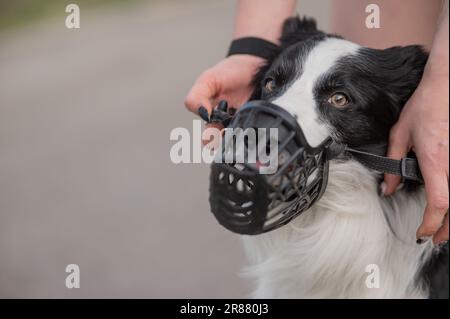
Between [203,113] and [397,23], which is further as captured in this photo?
[397,23]

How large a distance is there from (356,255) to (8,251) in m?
2.26

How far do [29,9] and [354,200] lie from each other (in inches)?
231

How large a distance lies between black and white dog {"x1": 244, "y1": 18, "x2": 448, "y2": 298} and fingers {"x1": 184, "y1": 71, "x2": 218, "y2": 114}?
0.21 meters

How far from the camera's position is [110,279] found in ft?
11.0

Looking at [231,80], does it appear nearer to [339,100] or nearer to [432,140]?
[339,100]

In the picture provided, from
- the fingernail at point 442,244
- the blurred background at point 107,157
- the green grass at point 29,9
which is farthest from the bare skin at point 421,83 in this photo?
the green grass at point 29,9

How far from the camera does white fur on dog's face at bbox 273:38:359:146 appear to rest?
183 centimetres

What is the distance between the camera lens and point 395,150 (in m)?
1.86

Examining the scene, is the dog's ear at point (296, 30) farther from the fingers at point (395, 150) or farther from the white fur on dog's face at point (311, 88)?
→ the fingers at point (395, 150)

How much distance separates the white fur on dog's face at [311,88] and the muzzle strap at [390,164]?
13 centimetres

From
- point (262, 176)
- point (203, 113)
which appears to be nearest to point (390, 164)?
point (262, 176)

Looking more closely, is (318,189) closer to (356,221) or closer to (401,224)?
(356,221)

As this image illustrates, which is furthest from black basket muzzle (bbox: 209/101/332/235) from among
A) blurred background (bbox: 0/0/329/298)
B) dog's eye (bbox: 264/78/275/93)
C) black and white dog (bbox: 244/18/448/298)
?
blurred background (bbox: 0/0/329/298)

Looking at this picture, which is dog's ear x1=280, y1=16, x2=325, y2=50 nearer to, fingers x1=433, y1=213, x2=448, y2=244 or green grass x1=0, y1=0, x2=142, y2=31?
fingers x1=433, y1=213, x2=448, y2=244
